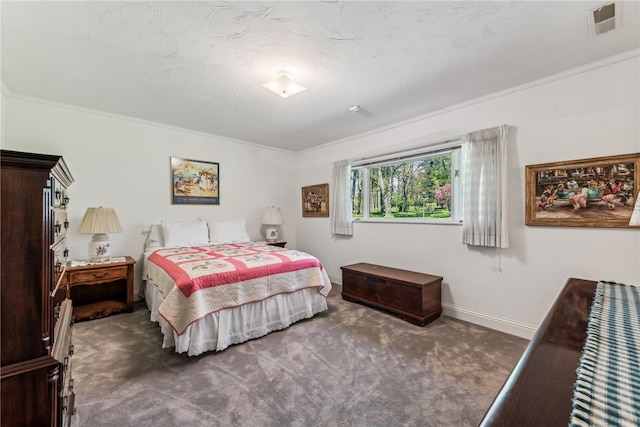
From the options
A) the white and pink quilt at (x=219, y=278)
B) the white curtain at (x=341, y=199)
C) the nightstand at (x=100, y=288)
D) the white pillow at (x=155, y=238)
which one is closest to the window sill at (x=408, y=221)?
the white curtain at (x=341, y=199)

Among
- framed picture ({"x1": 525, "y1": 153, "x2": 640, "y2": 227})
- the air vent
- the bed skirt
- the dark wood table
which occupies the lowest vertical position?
the bed skirt

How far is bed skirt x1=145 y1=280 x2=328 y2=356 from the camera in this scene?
2156 millimetres

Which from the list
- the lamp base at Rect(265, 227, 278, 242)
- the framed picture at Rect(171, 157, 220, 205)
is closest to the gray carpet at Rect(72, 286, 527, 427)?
the framed picture at Rect(171, 157, 220, 205)

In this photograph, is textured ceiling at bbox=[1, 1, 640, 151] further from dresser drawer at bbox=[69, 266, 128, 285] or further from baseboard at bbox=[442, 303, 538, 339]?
baseboard at bbox=[442, 303, 538, 339]

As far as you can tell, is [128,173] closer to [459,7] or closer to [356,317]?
[356,317]

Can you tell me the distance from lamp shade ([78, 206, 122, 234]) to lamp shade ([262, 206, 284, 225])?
210 cm

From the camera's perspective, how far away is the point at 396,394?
5.69 ft

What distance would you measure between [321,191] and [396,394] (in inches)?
134

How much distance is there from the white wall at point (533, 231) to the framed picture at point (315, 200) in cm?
147

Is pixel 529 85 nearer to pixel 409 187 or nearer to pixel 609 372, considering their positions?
pixel 409 187

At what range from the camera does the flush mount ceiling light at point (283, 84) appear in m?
2.29

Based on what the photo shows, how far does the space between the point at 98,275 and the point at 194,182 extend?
1697 mm

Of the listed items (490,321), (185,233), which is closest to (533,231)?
(490,321)

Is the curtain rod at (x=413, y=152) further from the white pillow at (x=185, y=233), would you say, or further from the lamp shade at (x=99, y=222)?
the lamp shade at (x=99, y=222)
